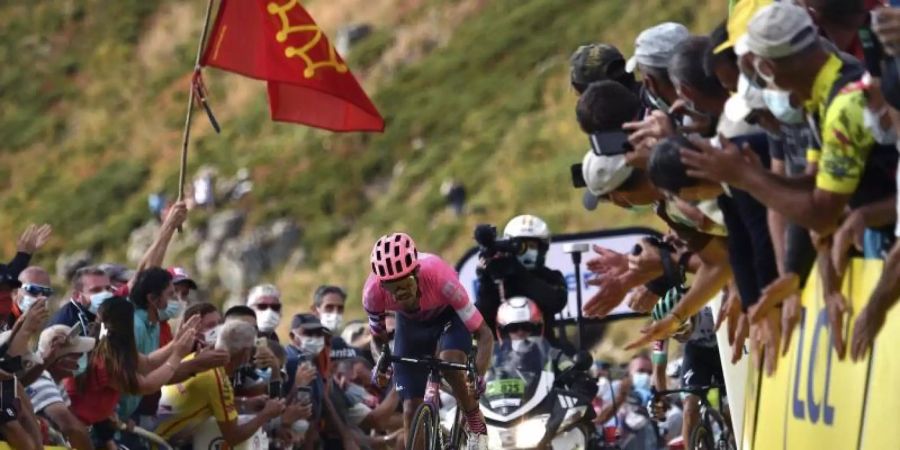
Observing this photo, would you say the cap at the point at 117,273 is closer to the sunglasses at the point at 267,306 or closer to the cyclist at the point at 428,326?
the sunglasses at the point at 267,306

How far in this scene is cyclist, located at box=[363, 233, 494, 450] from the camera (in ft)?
47.5

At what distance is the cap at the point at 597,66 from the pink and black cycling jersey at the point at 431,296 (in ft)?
9.57

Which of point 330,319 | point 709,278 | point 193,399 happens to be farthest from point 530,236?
point 709,278

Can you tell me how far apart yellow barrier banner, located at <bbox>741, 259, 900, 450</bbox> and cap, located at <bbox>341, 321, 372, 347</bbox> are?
39.5ft

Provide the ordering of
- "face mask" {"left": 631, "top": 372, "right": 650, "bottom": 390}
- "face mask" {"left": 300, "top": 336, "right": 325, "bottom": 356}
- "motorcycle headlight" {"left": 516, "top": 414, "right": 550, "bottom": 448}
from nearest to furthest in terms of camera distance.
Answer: "motorcycle headlight" {"left": 516, "top": 414, "right": 550, "bottom": 448}, "face mask" {"left": 300, "top": 336, "right": 325, "bottom": 356}, "face mask" {"left": 631, "top": 372, "right": 650, "bottom": 390}

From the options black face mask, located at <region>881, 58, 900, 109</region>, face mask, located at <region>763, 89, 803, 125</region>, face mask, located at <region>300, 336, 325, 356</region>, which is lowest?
face mask, located at <region>300, 336, 325, 356</region>

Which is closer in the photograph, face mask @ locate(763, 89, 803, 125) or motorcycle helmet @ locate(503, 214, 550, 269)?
face mask @ locate(763, 89, 803, 125)

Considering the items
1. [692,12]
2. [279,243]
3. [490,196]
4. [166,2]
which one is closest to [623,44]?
[692,12]

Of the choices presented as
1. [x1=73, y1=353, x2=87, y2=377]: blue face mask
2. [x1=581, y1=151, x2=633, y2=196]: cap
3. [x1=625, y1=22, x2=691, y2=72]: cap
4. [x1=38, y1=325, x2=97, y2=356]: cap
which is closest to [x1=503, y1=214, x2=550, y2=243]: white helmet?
[x1=73, y1=353, x2=87, y2=377]: blue face mask

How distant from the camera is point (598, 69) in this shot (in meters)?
11.9

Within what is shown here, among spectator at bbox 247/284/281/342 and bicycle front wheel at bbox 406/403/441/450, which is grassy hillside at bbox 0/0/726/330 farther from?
bicycle front wheel at bbox 406/403/441/450

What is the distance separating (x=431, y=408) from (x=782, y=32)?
792 cm

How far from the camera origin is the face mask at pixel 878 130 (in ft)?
22.0

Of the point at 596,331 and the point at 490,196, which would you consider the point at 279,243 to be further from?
the point at 596,331
